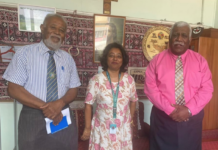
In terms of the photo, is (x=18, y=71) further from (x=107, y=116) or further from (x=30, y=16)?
(x=30, y=16)

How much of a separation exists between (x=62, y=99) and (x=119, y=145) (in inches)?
26.4

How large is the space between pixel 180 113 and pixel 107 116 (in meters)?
0.62

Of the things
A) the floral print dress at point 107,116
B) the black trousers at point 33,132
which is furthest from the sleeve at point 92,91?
the black trousers at point 33,132

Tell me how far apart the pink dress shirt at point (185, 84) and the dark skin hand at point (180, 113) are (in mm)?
31

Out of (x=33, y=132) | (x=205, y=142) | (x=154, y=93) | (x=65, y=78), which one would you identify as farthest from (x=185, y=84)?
(x=205, y=142)

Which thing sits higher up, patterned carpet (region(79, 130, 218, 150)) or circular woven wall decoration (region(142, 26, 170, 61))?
circular woven wall decoration (region(142, 26, 170, 61))

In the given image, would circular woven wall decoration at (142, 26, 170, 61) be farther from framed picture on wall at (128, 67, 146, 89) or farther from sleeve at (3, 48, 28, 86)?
sleeve at (3, 48, 28, 86)

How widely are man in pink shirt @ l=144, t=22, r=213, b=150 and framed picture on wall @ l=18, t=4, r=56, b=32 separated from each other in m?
1.55

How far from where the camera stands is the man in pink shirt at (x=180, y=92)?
136 cm

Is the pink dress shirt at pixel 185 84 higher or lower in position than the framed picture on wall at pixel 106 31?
lower

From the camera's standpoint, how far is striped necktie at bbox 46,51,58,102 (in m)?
1.25

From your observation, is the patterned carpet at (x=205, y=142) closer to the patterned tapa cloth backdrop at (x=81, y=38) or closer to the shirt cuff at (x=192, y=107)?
the patterned tapa cloth backdrop at (x=81, y=38)

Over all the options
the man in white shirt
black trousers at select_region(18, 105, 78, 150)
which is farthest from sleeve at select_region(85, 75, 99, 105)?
black trousers at select_region(18, 105, 78, 150)

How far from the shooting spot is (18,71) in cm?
117
